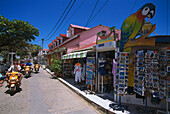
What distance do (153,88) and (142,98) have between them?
38.7 inches

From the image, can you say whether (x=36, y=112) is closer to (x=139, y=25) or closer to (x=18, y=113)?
(x=18, y=113)

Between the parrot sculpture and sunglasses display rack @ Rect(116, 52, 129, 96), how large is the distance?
0.56 m

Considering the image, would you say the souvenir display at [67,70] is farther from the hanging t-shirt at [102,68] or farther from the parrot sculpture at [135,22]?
the parrot sculpture at [135,22]

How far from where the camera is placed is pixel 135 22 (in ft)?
14.8

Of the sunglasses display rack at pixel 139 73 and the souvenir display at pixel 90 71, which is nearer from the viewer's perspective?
the sunglasses display rack at pixel 139 73

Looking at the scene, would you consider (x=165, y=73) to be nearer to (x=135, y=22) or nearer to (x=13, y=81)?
(x=135, y=22)

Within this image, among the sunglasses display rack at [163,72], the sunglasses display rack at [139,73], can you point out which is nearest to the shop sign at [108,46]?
the sunglasses display rack at [139,73]

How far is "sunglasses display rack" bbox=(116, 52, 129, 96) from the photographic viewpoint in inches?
176

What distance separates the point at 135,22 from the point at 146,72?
2240mm

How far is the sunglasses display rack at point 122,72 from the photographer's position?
4.47m

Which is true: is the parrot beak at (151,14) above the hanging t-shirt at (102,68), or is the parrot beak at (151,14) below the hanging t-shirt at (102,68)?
above

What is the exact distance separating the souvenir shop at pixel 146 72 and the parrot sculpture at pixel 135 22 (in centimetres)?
53

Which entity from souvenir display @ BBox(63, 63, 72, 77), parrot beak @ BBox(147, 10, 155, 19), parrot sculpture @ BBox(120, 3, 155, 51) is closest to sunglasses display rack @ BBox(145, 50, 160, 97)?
parrot sculpture @ BBox(120, 3, 155, 51)

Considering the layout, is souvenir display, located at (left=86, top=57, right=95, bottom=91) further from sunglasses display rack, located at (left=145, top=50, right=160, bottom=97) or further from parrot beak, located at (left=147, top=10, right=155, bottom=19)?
parrot beak, located at (left=147, top=10, right=155, bottom=19)
